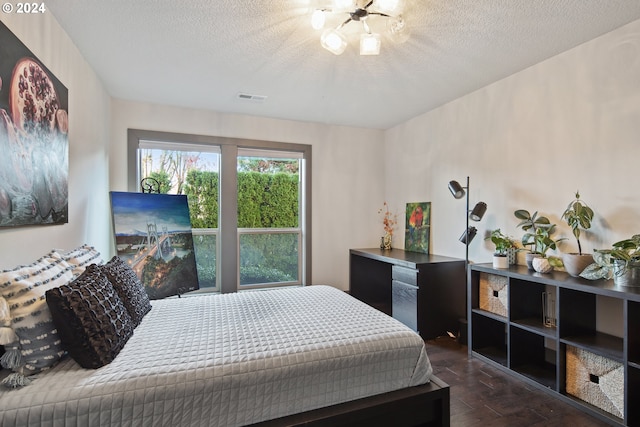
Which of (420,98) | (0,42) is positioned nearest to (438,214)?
(420,98)

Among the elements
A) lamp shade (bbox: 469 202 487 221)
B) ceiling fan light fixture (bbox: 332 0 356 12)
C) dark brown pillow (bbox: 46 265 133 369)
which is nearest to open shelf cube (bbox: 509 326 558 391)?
lamp shade (bbox: 469 202 487 221)

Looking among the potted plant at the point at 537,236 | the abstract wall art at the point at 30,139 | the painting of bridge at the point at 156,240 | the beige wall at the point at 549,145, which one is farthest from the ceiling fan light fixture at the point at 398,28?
the painting of bridge at the point at 156,240

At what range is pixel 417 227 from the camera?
4004mm

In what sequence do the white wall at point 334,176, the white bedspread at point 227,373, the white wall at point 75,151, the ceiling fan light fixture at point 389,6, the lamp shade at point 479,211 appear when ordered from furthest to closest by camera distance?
the white wall at point 334,176, the lamp shade at point 479,211, the ceiling fan light fixture at point 389,6, the white wall at point 75,151, the white bedspread at point 227,373

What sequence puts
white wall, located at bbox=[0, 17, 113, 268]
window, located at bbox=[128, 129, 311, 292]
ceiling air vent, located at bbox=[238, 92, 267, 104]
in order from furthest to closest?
window, located at bbox=[128, 129, 311, 292], ceiling air vent, located at bbox=[238, 92, 267, 104], white wall, located at bbox=[0, 17, 113, 268]

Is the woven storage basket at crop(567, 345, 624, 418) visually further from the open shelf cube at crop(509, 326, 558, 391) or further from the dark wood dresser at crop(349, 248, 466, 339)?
the dark wood dresser at crop(349, 248, 466, 339)

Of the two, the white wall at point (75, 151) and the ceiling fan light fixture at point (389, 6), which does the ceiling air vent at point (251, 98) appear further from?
the ceiling fan light fixture at point (389, 6)

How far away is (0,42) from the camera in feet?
4.50

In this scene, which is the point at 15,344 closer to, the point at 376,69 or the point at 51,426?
the point at 51,426

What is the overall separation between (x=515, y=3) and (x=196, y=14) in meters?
1.90

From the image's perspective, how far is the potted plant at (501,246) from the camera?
8.56 feet

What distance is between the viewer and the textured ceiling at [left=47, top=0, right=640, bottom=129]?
6.33ft

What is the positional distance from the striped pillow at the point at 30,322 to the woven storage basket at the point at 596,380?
2855 millimetres

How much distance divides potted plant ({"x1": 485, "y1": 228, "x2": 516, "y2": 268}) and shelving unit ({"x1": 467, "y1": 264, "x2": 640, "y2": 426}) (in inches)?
3.3
